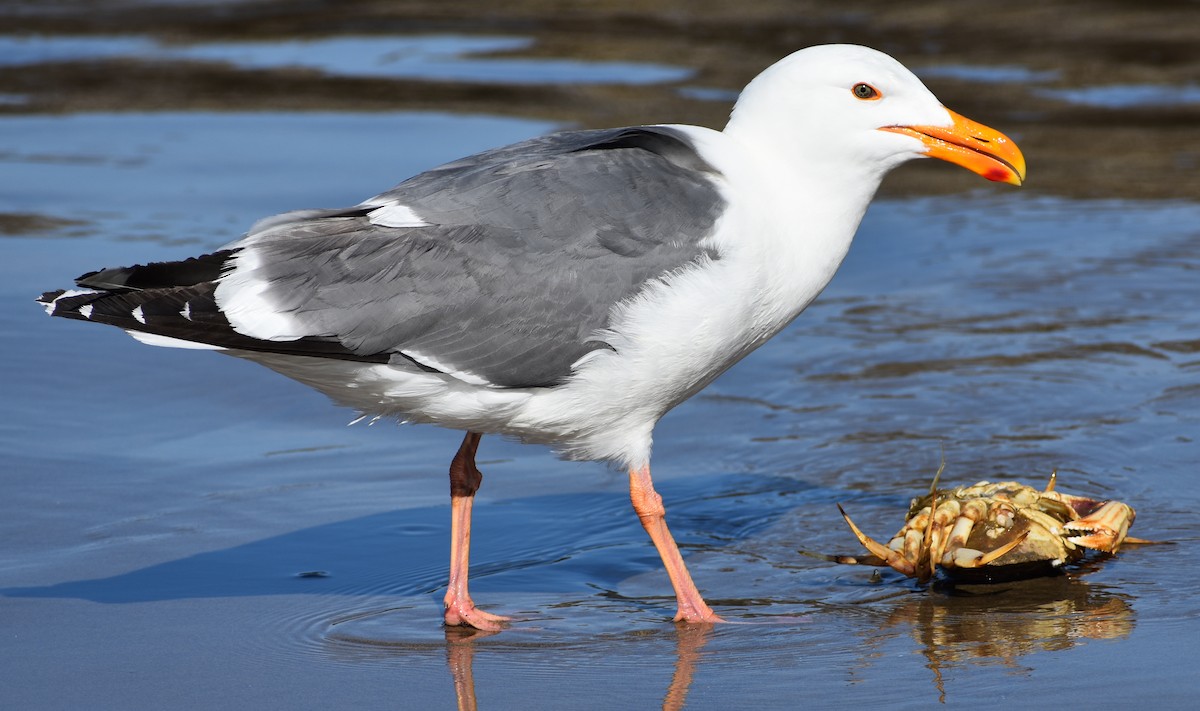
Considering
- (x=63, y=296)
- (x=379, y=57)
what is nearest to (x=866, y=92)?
(x=63, y=296)

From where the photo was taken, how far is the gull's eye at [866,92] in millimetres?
5027

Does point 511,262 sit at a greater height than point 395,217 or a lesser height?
lesser

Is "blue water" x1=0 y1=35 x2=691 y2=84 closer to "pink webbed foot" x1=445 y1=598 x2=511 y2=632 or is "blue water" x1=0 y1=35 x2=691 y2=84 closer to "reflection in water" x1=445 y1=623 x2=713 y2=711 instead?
"pink webbed foot" x1=445 y1=598 x2=511 y2=632

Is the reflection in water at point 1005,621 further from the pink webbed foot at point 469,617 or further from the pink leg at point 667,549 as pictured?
the pink webbed foot at point 469,617

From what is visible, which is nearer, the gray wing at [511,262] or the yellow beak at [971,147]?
the gray wing at [511,262]

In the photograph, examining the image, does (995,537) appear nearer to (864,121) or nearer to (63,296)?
(864,121)

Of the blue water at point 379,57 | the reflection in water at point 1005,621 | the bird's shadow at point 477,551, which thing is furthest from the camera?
the blue water at point 379,57

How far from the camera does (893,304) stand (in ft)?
26.3

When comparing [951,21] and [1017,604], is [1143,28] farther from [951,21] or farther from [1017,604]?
[1017,604]

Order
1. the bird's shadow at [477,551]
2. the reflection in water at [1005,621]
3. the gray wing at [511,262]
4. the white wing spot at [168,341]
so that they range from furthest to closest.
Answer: the bird's shadow at [477,551] < the gray wing at [511,262] < the white wing spot at [168,341] < the reflection in water at [1005,621]

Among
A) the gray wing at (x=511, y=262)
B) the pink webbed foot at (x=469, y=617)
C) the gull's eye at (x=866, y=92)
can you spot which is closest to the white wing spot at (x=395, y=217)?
the gray wing at (x=511, y=262)

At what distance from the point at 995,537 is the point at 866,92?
58.4 inches

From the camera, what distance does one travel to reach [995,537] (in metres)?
5.00

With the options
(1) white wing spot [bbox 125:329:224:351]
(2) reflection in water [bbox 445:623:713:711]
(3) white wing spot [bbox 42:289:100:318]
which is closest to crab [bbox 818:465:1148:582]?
(2) reflection in water [bbox 445:623:713:711]
